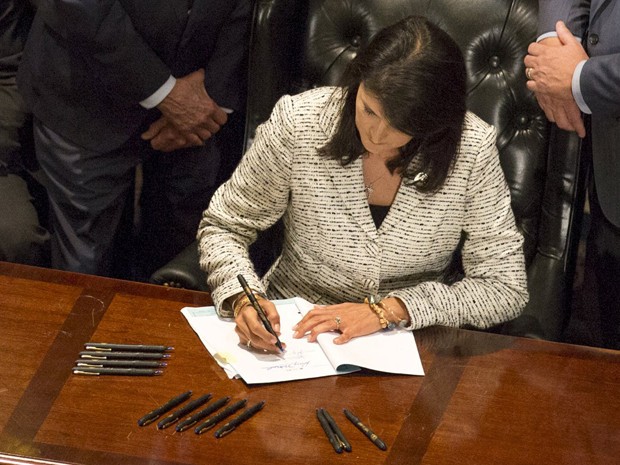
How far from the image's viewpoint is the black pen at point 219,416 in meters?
1.63

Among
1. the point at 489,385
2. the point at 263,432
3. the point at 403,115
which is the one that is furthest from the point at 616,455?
the point at 403,115

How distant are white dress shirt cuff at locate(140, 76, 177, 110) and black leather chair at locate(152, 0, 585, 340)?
0.24 metres

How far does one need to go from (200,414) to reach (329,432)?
21cm

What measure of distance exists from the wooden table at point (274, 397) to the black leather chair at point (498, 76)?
46 cm

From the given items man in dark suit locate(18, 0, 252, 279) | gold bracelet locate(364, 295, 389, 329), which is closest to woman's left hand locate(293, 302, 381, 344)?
gold bracelet locate(364, 295, 389, 329)

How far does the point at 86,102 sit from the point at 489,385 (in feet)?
4.34

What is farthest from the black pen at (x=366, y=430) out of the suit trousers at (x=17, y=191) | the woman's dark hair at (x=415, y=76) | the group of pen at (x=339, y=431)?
the suit trousers at (x=17, y=191)

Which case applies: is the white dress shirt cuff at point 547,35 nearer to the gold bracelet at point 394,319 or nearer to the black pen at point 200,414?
the gold bracelet at point 394,319

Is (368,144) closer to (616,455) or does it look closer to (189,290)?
(189,290)

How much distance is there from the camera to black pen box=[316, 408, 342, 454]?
1.60m

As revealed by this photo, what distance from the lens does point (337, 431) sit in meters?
1.64

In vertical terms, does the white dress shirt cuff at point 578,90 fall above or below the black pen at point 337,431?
above

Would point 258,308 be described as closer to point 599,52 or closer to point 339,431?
point 339,431

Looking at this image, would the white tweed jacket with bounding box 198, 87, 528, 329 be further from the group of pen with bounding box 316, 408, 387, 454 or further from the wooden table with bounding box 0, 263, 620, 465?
the group of pen with bounding box 316, 408, 387, 454
